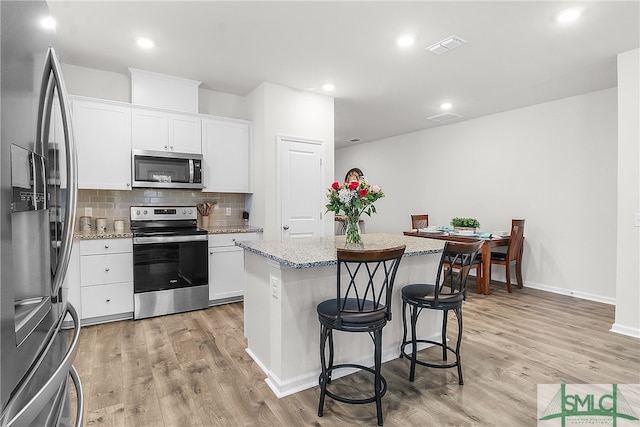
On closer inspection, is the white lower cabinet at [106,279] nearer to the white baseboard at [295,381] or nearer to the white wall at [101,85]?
the white wall at [101,85]

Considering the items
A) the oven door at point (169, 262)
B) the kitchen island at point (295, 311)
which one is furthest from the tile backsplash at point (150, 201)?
the kitchen island at point (295, 311)

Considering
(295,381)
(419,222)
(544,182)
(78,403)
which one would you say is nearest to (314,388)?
(295,381)

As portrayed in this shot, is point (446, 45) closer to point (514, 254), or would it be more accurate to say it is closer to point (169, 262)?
point (514, 254)

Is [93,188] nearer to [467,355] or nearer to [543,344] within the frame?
[467,355]

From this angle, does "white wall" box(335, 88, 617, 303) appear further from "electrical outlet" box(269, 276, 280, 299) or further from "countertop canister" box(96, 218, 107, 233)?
"countertop canister" box(96, 218, 107, 233)

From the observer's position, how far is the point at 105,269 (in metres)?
3.51

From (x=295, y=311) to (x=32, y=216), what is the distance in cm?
170

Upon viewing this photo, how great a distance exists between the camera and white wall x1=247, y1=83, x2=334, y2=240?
4215mm

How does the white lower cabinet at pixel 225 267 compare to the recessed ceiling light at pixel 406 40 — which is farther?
the white lower cabinet at pixel 225 267

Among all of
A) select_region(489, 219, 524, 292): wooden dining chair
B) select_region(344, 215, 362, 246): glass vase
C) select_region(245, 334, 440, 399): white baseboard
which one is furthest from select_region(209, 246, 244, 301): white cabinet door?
select_region(489, 219, 524, 292): wooden dining chair

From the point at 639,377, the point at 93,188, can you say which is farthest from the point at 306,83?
the point at 639,377

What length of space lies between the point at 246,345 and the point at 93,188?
2283 mm

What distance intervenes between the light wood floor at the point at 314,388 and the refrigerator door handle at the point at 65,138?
4.90 feet

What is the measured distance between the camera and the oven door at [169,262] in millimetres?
3625
